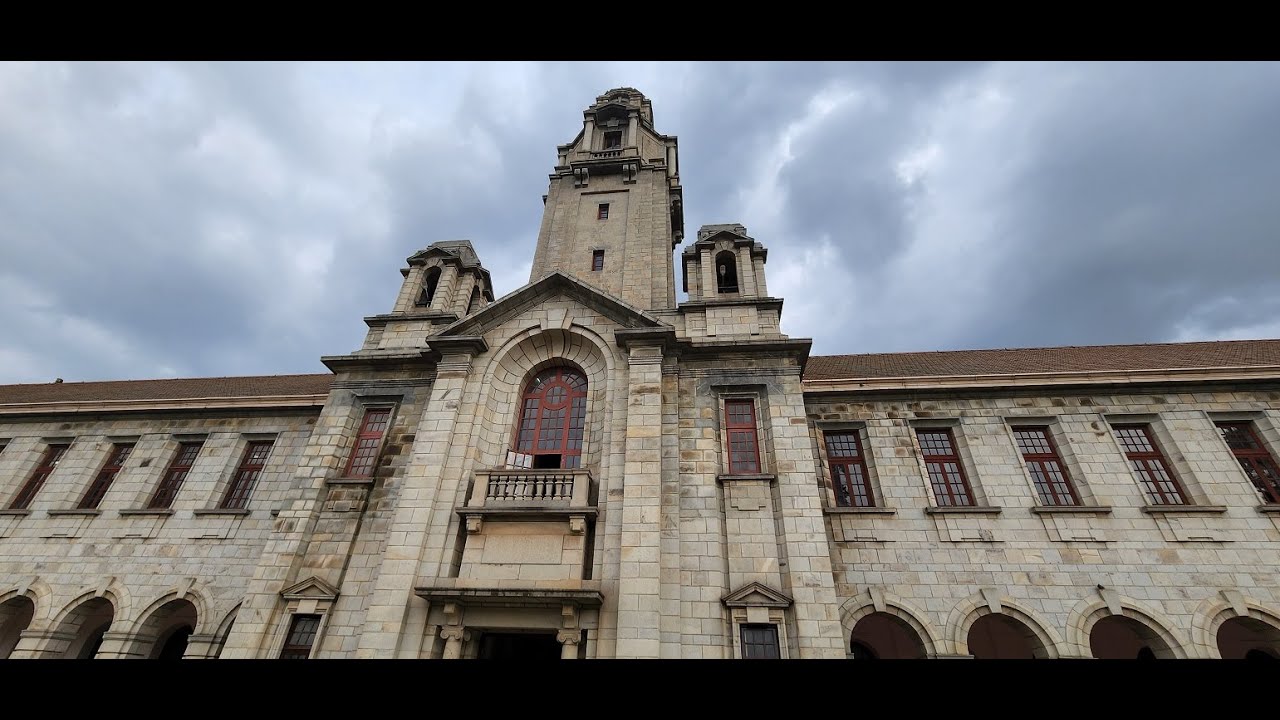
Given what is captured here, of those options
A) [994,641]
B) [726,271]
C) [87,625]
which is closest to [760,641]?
[994,641]

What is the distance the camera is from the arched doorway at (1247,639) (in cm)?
1307

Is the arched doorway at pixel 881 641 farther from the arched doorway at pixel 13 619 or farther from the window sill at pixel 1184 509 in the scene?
the arched doorway at pixel 13 619

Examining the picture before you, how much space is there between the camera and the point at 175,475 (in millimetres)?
18578

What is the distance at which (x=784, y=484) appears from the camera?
13.7 metres

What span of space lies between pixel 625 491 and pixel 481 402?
16.3ft

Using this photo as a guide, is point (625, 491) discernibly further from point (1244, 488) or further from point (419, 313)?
point (1244, 488)

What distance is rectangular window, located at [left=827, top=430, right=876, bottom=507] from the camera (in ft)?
51.0

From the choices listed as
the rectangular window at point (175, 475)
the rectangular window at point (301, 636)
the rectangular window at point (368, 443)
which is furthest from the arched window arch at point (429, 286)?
the rectangular window at point (301, 636)

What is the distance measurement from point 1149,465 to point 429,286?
74.3 ft

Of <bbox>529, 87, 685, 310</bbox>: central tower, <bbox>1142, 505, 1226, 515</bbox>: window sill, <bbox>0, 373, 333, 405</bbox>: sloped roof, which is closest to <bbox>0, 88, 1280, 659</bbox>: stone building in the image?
<bbox>1142, 505, 1226, 515</bbox>: window sill
